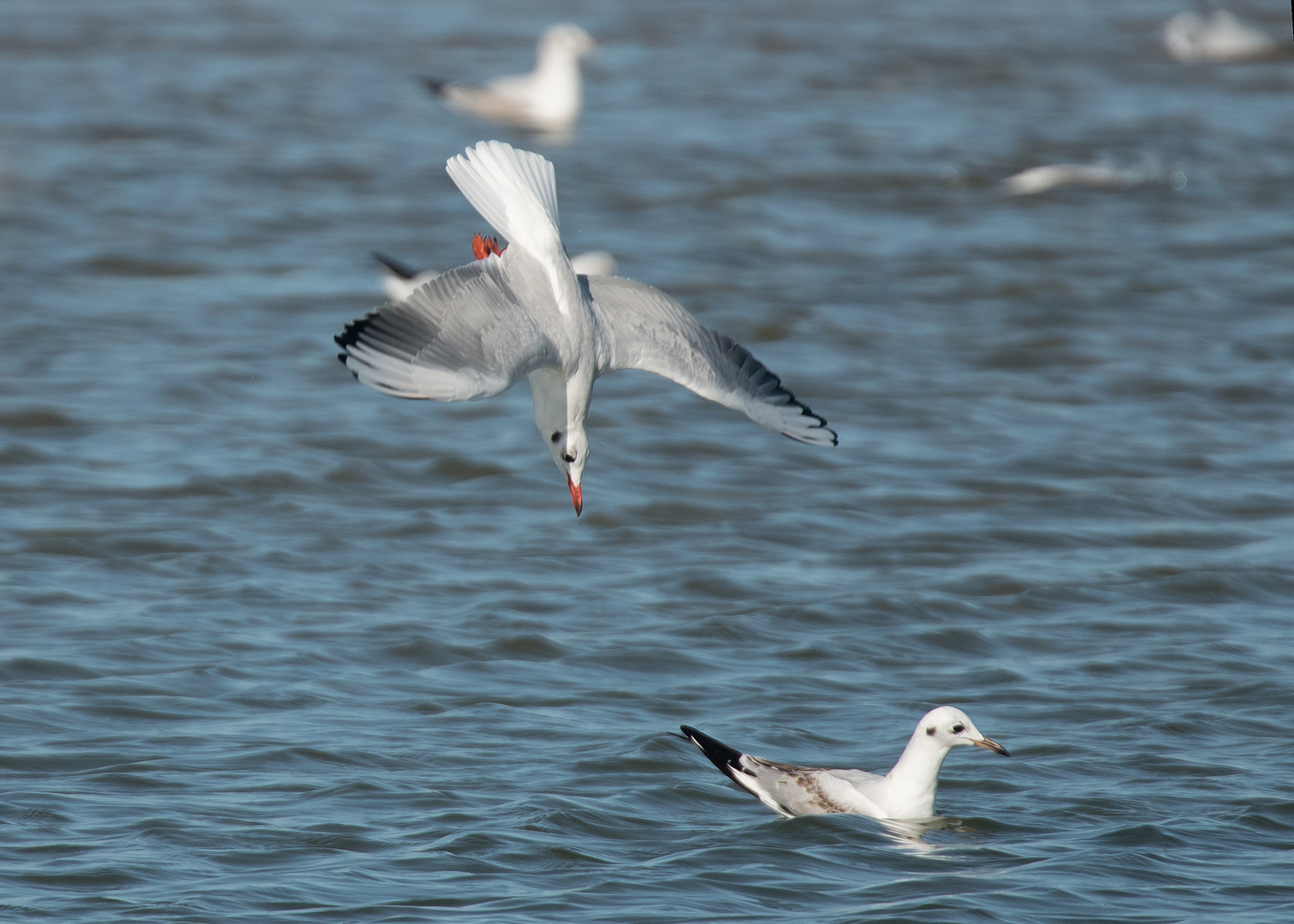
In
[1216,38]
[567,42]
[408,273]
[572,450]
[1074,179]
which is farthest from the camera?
[1216,38]

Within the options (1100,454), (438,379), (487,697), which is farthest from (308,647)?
(1100,454)

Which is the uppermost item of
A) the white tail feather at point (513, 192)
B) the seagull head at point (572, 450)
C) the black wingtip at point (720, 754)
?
the white tail feather at point (513, 192)

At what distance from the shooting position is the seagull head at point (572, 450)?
6.29 m

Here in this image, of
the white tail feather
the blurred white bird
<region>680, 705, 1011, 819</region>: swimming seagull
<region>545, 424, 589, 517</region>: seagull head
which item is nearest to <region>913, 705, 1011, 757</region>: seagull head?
<region>680, 705, 1011, 819</region>: swimming seagull

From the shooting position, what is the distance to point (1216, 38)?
76.2 ft

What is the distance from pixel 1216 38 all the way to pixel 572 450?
18.7m

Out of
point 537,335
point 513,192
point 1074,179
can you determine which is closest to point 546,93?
point 1074,179

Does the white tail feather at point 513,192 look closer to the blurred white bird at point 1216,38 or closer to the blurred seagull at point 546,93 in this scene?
the blurred seagull at point 546,93

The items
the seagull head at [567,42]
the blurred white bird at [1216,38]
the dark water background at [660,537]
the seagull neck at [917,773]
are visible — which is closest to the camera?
the dark water background at [660,537]

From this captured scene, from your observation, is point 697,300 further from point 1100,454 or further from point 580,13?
point 580,13

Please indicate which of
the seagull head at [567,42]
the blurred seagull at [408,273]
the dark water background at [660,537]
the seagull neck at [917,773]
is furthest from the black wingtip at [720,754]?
the seagull head at [567,42]

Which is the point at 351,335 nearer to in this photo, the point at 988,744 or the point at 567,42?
the point at 988,744

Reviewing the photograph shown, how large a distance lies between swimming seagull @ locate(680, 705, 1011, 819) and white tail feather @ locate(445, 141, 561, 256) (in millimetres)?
1744

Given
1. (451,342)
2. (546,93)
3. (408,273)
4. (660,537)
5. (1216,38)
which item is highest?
(1216,38)
